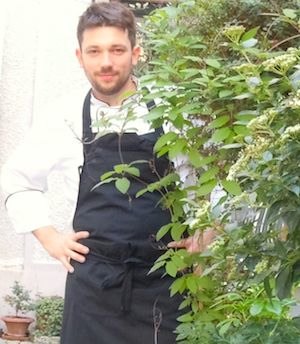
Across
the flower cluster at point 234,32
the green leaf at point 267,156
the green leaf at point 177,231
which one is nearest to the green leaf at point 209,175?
Answer: the green leaf at point 177,231

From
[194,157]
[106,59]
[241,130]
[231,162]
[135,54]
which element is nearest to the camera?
[241,130]

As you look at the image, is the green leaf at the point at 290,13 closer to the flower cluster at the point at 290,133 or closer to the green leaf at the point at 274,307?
the flower cluster at the point at 290,133

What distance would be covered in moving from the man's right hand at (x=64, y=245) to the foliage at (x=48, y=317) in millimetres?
2718

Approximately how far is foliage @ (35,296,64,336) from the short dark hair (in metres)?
2.99

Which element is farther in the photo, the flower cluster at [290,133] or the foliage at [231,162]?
the foliage at [231,162]

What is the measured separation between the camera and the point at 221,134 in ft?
6.88

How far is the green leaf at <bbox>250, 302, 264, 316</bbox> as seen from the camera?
217cm

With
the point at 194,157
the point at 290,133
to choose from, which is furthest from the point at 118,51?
the point at 290,133

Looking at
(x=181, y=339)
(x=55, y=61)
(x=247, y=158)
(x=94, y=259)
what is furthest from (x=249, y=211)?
(x=55, y=61)

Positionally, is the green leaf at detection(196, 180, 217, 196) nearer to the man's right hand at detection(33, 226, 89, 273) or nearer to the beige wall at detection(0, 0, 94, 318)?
the man's right hand at detection(33, 226, 89, 273)

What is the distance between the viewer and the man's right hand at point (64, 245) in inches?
104

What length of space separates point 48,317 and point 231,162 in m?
3.45

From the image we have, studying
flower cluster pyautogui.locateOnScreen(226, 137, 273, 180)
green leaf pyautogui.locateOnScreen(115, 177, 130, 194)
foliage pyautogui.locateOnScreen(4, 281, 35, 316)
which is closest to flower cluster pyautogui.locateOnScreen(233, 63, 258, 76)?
flower cluster pyautogui.locateOnScreen(226, 137, 273, 180)

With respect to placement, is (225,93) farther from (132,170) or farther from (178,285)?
(178,285)
